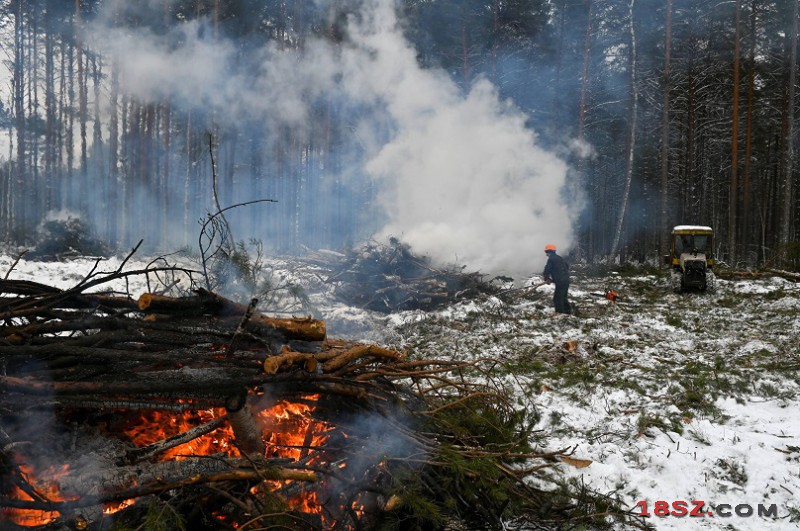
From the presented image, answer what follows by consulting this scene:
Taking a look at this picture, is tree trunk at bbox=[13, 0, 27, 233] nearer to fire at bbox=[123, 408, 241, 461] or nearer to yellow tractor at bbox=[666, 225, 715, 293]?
fire at bbox=[123, 408, 241, 461]

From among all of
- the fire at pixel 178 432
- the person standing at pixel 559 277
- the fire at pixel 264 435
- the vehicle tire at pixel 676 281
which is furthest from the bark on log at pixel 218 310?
the vehicle tire at pixel 676 281

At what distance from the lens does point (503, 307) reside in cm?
1145

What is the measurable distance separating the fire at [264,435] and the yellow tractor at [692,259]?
1385 cm

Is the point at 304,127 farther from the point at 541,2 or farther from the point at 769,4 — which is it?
the point at 769,4

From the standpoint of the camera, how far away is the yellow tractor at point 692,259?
522 inches

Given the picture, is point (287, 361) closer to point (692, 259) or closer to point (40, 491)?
point (40, 491)

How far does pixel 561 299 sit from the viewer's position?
448 inches

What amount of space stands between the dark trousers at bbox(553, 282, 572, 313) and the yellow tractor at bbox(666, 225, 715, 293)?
4.79 m

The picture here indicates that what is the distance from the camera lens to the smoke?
54.9 ft

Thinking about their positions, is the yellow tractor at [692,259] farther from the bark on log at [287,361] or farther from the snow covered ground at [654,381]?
the bark on log at [287,361]

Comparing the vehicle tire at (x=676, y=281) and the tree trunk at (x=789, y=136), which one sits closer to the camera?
the vehicle tire at (x=676, y=281)

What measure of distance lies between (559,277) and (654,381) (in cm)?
550

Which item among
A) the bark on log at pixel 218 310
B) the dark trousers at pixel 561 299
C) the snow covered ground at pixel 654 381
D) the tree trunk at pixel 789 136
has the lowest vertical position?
the snow covered ground at pixel 654 381

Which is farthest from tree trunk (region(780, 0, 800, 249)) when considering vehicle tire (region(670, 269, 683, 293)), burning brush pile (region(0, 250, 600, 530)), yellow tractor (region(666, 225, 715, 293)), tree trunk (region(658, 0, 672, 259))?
burning brush pile (region(0, 250, 600, 530))
